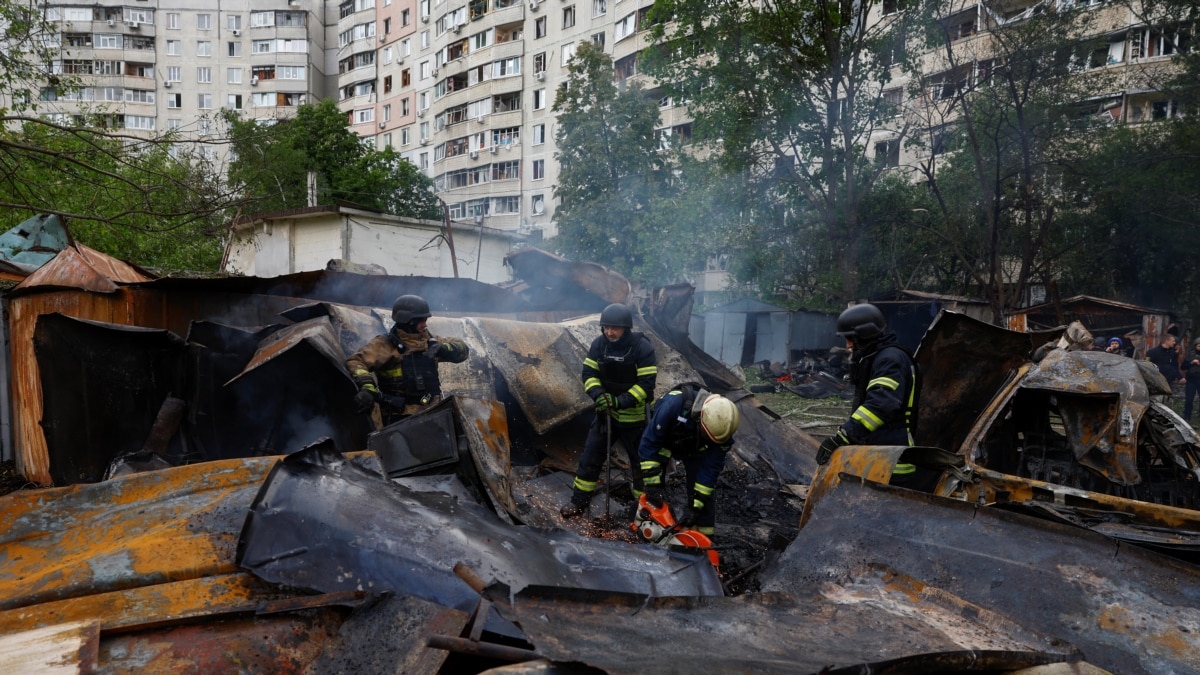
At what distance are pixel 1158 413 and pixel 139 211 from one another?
723 cm

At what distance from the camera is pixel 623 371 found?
5984 millimetres

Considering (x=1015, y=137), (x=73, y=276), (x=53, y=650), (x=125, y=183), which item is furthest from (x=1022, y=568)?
(x=1015, y=137)

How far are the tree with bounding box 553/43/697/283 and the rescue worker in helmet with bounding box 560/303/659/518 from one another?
62.1 feet

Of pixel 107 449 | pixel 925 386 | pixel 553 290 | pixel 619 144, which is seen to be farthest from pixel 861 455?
pixel 619 144

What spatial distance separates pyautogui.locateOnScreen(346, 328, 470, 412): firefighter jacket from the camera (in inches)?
224

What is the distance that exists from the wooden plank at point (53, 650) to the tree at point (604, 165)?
2291 cm

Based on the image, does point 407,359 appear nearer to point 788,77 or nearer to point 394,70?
point 788,77

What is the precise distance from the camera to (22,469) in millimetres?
6129

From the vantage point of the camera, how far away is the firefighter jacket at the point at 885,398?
466 centimetres

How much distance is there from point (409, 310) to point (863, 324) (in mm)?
3321

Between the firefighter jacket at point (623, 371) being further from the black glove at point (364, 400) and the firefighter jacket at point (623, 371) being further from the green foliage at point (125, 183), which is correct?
the green foliage at point (125, 183)

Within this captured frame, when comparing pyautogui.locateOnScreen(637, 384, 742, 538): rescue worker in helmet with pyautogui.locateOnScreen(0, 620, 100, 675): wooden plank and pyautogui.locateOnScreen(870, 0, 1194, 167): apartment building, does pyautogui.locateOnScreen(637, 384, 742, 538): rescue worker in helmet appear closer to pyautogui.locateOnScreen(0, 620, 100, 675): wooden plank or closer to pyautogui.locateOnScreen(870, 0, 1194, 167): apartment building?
pyautogui.locateOnScreen(0, 620, 100, 675): wooden plank

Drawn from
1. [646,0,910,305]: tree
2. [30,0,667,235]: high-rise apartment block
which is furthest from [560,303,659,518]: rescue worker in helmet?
[30,0,667,235]: high-rise apartment block

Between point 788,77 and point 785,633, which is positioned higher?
point 788,77
